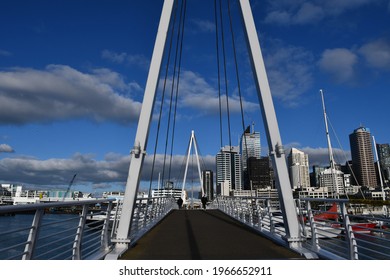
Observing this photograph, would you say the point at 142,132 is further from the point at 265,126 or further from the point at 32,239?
the point at 32,239

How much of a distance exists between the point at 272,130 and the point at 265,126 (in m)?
0.22

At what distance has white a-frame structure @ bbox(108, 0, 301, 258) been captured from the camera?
6547 millimetres

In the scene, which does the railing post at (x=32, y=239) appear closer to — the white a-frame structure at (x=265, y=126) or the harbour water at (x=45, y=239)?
the harbour water at (x=45, y=239)

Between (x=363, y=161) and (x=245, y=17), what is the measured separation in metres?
164

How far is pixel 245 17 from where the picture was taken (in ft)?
25.5

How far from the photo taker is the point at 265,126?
7137 mm

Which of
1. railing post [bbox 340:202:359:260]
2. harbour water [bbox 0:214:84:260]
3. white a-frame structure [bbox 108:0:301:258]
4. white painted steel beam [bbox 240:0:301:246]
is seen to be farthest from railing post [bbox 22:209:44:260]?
white painted steel beam [bbox 240:0:301:246]

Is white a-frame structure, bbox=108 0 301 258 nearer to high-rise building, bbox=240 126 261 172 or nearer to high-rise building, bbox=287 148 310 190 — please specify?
high-rise building, bbox=240 126 261 172

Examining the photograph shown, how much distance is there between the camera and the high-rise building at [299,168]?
148337 mm
